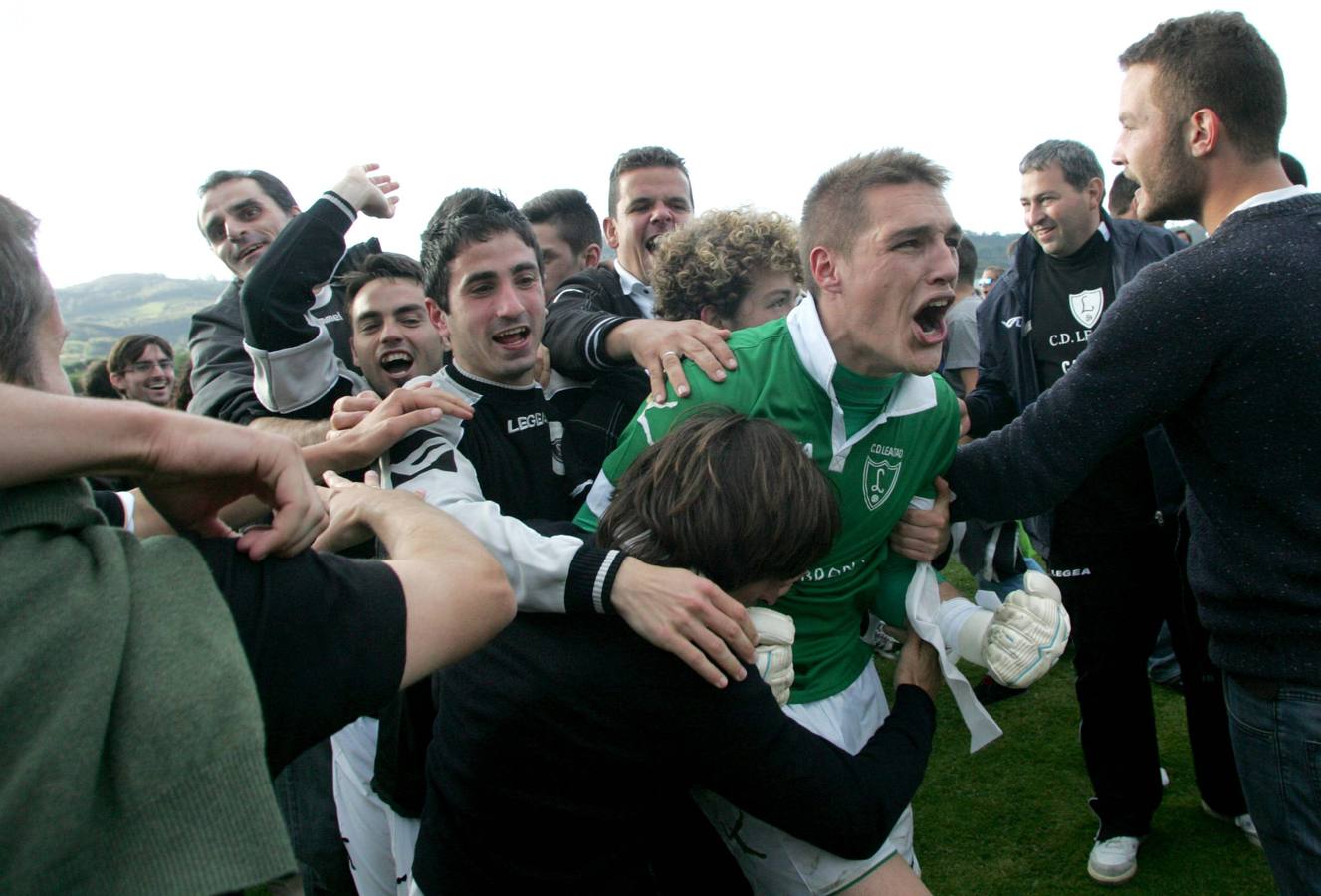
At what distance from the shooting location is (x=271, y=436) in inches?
48.7

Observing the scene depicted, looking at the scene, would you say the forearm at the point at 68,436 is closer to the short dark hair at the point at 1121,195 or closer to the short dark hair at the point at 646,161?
the short dark hair at the point at 646,161

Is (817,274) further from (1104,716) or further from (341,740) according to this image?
(1104,716)

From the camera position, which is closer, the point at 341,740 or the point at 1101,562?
the point at 341,740

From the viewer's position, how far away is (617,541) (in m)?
1.95

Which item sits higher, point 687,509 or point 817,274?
point 817,274

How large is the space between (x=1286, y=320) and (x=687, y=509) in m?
1.43

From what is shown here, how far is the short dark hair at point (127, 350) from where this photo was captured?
279 inches

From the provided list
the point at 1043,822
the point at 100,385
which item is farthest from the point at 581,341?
the point at 100,385

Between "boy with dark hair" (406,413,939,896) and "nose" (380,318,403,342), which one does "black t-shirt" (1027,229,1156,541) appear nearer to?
"boy with dark hair" (406,413,939,896)

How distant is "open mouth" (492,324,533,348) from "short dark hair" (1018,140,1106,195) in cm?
295

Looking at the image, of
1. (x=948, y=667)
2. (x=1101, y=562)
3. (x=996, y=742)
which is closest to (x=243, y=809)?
(x=948, y=667)

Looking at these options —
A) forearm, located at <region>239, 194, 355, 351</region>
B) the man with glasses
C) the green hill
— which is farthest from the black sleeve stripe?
the green hill

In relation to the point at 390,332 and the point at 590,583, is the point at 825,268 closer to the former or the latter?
the point at 590,583

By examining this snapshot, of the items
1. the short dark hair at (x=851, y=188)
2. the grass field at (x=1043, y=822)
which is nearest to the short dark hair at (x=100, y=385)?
the short dark hair at (x=851, y=188)
